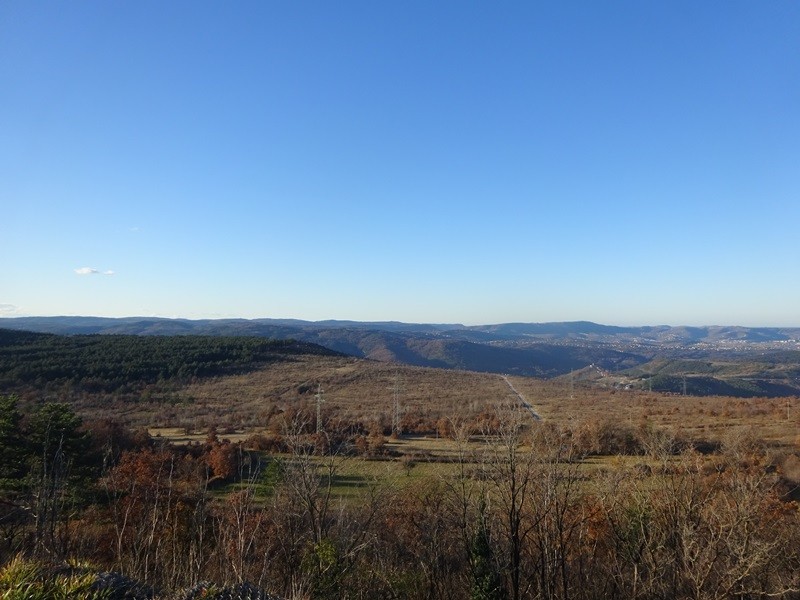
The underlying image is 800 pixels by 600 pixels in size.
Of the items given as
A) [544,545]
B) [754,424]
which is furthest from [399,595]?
[754,424]

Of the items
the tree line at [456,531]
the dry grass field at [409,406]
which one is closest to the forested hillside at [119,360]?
the dry grass field at [409,406]

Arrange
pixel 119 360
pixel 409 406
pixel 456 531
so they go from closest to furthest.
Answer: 1. pixel 456 531
2. pixel 409 406
3. pixel 119 360

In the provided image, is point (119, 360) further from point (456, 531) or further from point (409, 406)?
point (456, 531)

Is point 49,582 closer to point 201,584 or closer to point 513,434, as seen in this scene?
point 201,584

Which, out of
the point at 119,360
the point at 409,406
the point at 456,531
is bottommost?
the point at 409,406

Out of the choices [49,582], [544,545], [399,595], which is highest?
[49,582]

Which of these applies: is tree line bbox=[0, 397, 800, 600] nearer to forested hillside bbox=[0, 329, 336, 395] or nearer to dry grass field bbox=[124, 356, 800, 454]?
dry grass field bbox=[124, 356, 800, 454]

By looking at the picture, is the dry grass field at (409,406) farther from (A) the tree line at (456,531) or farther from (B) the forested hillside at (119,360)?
(A) the tree line at (456,531)

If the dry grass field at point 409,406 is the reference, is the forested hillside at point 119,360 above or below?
above

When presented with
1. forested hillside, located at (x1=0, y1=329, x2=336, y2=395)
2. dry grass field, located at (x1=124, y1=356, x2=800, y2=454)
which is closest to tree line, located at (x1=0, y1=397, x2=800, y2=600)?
dry grass field, located at (x1=124, y1=356, x2=800, y2=454)

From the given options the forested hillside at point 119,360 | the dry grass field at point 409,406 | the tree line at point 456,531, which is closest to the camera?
the tree line at point 456,531

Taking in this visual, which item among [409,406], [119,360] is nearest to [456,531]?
[409,406]
